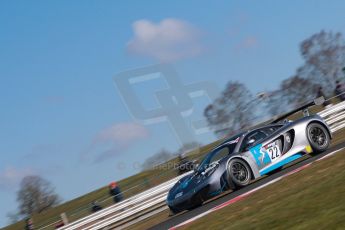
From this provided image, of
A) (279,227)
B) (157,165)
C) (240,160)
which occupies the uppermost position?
(157,165)

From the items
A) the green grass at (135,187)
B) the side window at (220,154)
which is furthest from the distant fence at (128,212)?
the side window at (220,154)

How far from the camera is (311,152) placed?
41.2 feet

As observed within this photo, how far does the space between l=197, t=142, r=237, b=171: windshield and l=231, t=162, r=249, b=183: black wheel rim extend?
1.49ft

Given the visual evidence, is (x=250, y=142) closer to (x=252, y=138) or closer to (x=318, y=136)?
(x=252, y=138)

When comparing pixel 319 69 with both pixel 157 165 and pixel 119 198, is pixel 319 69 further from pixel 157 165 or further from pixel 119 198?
pixel 119 198

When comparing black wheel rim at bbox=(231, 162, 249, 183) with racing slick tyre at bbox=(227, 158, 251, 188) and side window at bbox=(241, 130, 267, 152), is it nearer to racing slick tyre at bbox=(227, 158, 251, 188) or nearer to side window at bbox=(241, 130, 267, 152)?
racing slick tyre at bbox=(227, 158, 251, 188)

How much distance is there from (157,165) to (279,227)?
51.5 ft

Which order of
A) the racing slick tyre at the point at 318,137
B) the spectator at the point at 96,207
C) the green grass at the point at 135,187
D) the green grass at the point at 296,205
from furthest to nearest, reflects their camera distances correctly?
the green grass at the point at 135,187
the spectator at the point at 96,207
the racing slick tyre at the point at 318,137
the green grass at the point at 296,205

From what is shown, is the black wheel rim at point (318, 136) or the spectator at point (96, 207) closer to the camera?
the black wheel rim at point (318, 136)

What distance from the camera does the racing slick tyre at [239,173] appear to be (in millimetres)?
11312

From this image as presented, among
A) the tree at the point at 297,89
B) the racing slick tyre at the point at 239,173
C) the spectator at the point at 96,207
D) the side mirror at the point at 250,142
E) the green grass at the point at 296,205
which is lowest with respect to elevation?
the green grass at the point at 296,205

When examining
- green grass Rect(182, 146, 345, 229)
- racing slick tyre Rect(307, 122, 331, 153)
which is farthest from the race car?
green grass Rect(182, 146, 345, 229)

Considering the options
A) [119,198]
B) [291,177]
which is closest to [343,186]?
[291,177]

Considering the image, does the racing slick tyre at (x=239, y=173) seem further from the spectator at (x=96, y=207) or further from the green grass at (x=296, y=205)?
the spectator at (x=96, y=207)
